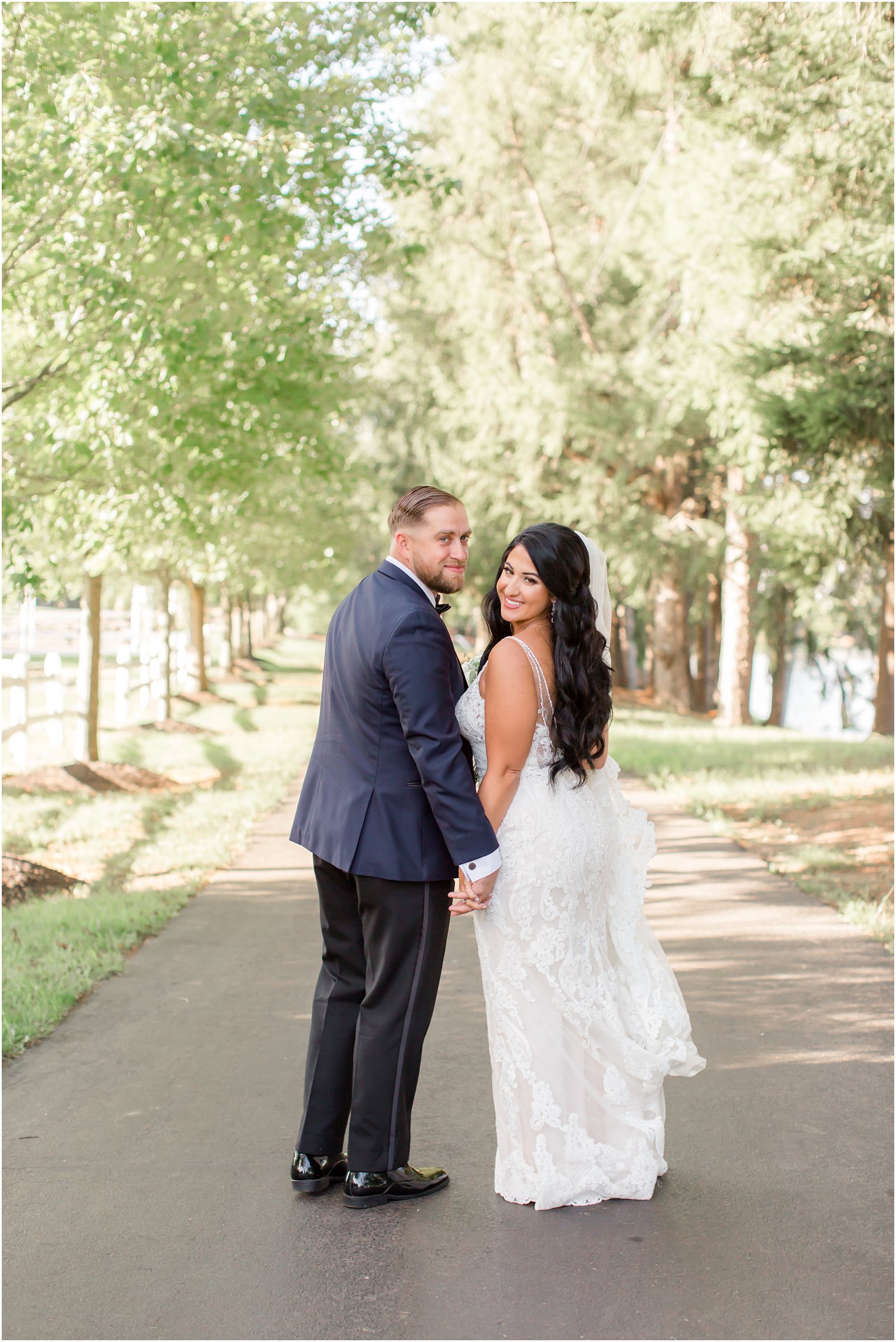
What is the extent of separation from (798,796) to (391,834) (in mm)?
10606

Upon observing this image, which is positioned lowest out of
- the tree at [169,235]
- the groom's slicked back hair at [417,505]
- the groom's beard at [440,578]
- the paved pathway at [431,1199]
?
the paved pathway at [431,1199]

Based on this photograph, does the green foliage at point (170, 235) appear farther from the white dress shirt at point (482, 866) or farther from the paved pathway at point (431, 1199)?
the white dress shirt at point (482, 866)

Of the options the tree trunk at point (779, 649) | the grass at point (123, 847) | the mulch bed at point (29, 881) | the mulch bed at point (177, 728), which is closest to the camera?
the grass at point (123, 847)

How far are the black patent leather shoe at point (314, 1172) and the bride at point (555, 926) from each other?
574 mm

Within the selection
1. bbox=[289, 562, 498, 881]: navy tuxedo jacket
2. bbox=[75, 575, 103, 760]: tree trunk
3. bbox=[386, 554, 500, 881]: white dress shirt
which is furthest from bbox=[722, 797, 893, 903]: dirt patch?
bbox=[75, 575, 103, 760]: tree trunk

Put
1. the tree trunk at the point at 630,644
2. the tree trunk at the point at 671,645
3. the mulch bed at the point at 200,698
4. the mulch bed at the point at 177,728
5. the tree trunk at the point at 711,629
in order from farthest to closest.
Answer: the tree trunk at the point at 630,644
the tree trunk at the point at 711,629
the tree trunk at the point at 671,645
the mulch bed at the point at 200,698
the mulch bed at the point at 177,728

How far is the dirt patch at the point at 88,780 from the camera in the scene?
14.1 meters

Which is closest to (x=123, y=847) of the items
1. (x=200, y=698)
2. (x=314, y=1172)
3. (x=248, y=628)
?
(x=314, y=1172)

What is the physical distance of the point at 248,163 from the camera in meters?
8.93

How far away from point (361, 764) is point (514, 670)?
0.61 meters

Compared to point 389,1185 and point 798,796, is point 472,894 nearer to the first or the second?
point 389,1185

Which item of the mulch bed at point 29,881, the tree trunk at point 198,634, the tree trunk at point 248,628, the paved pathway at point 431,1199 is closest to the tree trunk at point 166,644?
the tree trunk at point 198,634

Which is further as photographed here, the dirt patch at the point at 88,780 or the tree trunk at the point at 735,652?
the tree trunk at the point at 735,652

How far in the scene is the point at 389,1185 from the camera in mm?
4270
